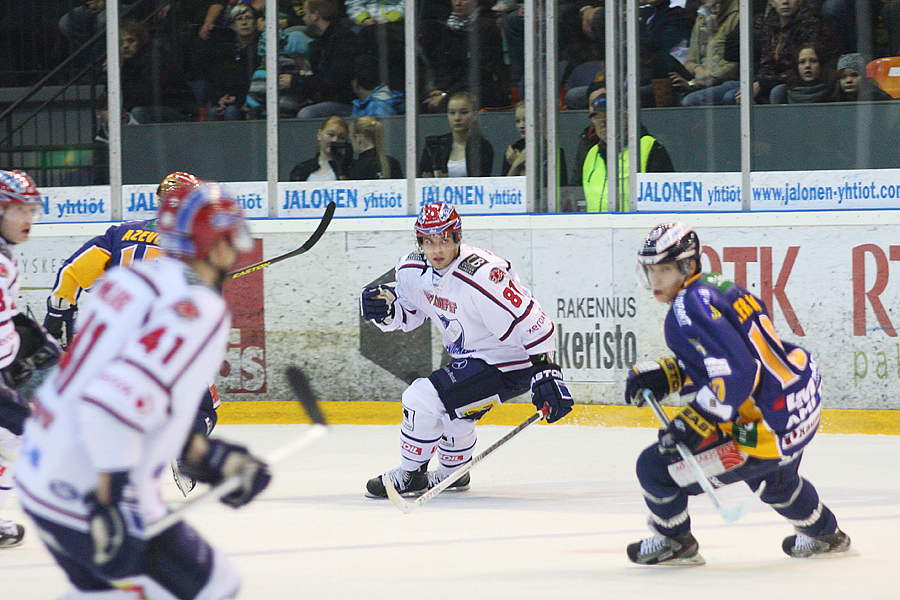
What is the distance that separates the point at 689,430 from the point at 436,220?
176 centimetres

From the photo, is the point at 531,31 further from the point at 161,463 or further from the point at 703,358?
the point at 161,463

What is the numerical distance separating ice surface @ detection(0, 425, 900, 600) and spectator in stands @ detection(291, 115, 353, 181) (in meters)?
2.26

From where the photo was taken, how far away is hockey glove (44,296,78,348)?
16.5 ft

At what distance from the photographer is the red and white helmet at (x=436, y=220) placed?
4875 millimetres

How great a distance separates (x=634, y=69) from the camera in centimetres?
743

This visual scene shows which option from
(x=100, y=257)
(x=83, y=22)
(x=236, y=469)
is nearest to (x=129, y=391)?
(x=236, y=469)

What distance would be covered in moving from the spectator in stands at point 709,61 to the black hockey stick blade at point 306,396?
5222 mm

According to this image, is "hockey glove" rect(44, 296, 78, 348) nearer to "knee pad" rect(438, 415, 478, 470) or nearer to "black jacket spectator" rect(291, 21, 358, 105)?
"knee pad" rect(438, 415, 478, 470)

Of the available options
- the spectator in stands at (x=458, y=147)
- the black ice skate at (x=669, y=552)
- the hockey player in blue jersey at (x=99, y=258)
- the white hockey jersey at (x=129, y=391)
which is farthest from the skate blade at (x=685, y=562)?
the spectator in stands at (x=458, y=147)

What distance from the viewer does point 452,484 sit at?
528 cm

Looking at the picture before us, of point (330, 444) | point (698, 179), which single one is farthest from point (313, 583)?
point (698, 179)

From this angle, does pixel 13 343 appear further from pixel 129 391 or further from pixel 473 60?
pixel 473 60

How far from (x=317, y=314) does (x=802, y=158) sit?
2.88 m

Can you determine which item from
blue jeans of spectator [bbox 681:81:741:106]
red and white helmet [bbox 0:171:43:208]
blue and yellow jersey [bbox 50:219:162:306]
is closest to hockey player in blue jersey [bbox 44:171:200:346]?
blue and yellow jersey [bbox 50:219:162:306]
